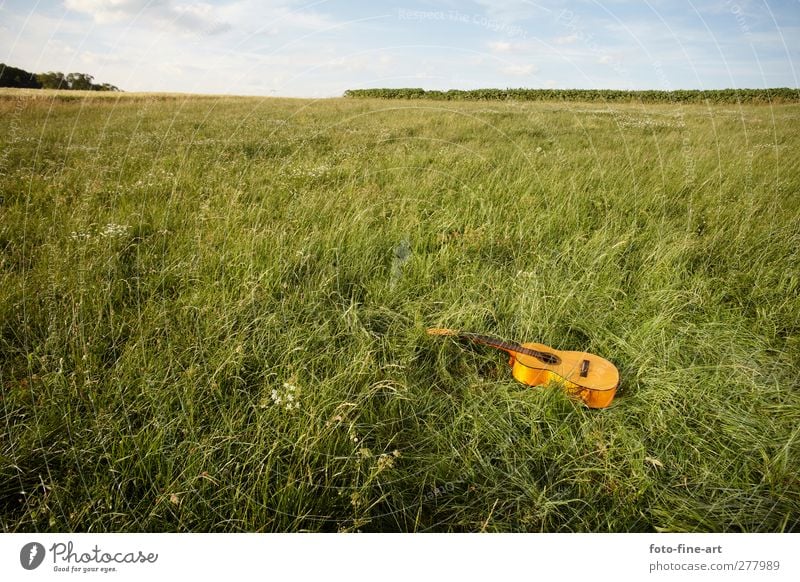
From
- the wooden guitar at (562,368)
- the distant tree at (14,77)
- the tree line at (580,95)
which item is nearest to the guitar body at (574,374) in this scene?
the wooden guitar at (562,368)

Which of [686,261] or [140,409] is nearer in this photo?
[140,409]

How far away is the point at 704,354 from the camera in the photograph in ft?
7.53

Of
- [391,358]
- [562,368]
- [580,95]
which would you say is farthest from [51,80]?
[580,95]

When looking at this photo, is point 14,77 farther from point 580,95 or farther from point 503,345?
point 580,95

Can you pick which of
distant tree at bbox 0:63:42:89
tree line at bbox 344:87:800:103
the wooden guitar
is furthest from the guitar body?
tree line at bbox 344:87:800:103

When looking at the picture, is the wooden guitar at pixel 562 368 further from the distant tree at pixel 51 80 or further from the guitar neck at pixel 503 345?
the distant tree at pixel 51 80

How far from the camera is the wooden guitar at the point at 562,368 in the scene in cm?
203

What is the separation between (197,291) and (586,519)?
226 centimetres

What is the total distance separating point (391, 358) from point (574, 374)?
0.91 m

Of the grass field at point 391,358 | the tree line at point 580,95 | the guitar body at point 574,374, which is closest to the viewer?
the grass field at point 391,358

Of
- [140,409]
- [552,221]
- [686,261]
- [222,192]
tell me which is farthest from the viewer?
[222,192]
